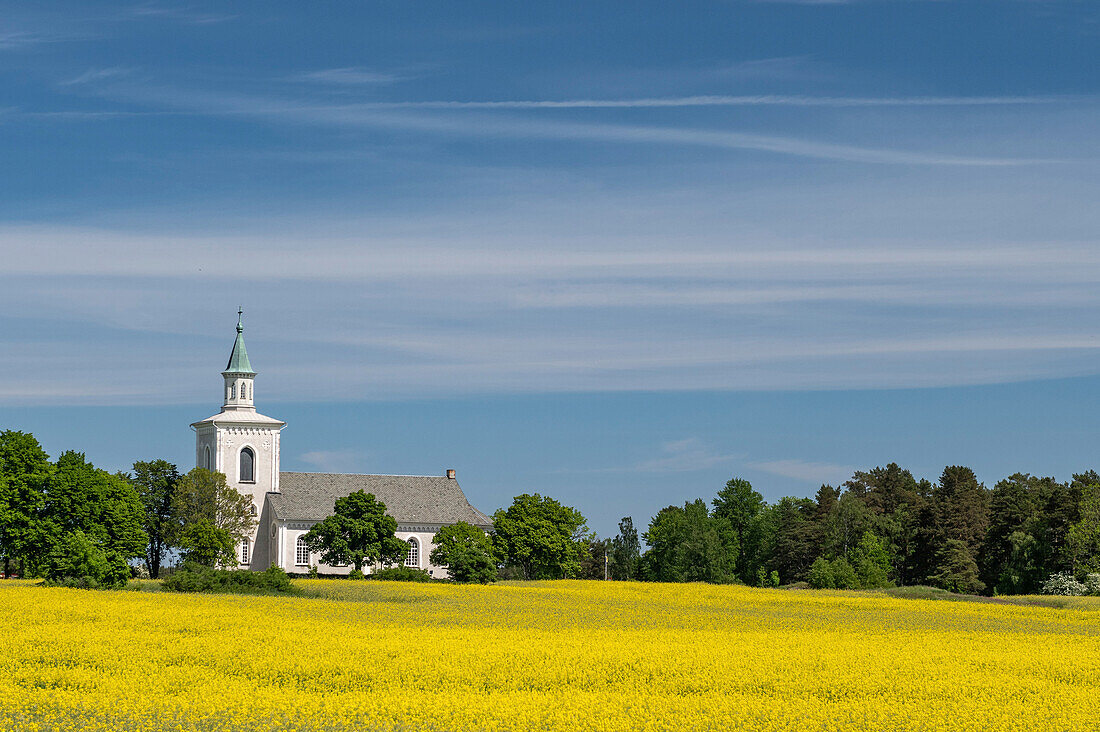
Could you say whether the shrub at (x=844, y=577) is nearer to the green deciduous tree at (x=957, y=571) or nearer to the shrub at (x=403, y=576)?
the green deciduous tree at (x=957, y=571)

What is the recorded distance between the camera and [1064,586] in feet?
261

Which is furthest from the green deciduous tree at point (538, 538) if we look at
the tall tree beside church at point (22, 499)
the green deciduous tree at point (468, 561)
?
the tall tree beside church at point (22, 499)

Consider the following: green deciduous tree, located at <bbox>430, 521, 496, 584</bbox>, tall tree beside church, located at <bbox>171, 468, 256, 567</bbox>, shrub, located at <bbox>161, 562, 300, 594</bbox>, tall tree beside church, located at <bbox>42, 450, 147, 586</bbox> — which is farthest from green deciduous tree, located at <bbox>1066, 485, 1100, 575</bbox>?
tall tree beside church, located at <bbox>171, 468, 256, 567</bbox>

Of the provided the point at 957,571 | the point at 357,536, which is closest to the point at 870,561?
the point at 957,571

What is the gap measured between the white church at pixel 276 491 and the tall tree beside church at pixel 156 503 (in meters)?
11.0

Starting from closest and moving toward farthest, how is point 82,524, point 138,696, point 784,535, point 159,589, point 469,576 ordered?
point 138,696 < point 159,589 < point 82,524 < point 469,576 < point 784,535

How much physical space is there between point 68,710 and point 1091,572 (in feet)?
247

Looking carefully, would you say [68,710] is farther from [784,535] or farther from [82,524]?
[784,535]

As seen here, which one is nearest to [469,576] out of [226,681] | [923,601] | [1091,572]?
[923,601]

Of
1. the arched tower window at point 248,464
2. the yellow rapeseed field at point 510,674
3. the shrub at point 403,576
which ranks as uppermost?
the arched tower window at point 248,464

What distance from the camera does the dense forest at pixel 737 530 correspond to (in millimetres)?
79625

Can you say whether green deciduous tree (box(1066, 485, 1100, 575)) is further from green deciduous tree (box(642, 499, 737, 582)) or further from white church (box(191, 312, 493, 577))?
white church (box(191, 312, 493, 577))

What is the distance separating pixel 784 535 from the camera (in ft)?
374

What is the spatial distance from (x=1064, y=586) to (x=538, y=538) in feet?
143
